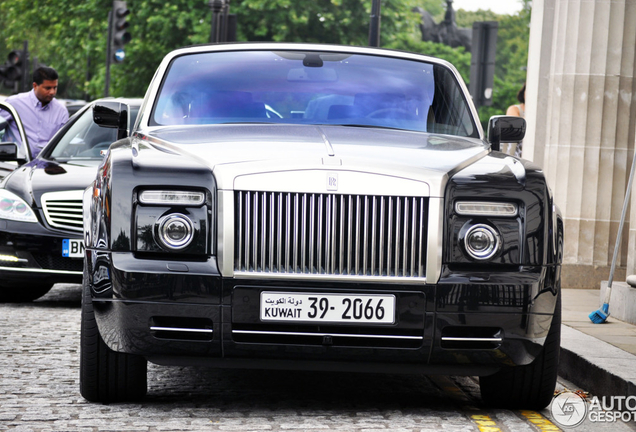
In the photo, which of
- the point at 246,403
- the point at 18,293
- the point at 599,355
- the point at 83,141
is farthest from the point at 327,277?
the point at 83,141

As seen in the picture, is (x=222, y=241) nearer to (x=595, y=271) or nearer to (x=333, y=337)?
(x=333, y=337)

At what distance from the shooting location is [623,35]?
11414 mm

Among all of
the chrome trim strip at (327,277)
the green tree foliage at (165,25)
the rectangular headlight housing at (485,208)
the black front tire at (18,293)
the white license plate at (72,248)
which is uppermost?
the green tree foliage at (165,25)

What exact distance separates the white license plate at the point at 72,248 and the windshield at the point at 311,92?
2925 mm

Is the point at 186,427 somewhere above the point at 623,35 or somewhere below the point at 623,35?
below

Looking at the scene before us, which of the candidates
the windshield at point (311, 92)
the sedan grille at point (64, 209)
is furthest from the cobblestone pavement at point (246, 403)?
the sedan grille at point (64, 209)

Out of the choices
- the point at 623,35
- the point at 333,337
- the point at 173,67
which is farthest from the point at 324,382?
the point at 623,35

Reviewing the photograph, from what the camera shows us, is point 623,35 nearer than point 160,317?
No

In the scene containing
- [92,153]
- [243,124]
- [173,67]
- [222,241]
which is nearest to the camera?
[222,241]

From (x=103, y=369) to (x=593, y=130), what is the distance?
7.46 metres

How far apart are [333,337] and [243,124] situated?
4.74 feet

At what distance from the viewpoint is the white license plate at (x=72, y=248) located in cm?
896

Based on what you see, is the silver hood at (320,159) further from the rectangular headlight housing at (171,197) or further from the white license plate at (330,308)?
the white license plate at (330,308)

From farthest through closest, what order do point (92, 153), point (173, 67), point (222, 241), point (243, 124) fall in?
point (92, 153), point (173, 67), point (243, 124), point (222, 241)
